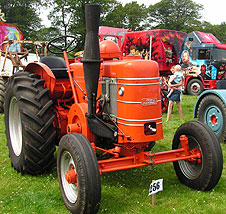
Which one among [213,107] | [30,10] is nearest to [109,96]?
[213,107]

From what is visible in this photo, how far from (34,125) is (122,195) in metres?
1.38

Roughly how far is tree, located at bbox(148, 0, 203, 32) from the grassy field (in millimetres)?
44505

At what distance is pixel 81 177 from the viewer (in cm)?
275

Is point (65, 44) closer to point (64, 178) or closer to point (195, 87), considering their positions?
point (64, 178)

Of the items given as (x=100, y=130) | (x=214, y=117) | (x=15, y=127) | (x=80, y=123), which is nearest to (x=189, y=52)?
(x=214, y=117)

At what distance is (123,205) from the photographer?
320cm

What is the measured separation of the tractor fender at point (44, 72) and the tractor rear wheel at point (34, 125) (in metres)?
0.12

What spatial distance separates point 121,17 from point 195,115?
126ft

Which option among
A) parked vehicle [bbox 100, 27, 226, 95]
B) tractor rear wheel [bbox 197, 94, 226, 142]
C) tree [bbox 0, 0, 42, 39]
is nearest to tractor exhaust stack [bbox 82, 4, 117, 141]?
tractor rear wheel [bbox 197, 94, 226, 142]

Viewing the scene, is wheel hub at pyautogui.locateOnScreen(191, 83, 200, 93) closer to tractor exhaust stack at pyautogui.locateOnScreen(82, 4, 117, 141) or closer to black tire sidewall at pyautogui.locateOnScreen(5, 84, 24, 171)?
black tire sidewall at pyautogui.locateOnScreen(5, 84, 24, 171)

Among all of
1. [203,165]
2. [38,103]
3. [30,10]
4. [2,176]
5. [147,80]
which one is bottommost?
[2,176]

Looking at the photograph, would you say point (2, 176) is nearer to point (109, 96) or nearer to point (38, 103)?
point (38, 103)

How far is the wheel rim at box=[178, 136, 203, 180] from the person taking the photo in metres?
3.59

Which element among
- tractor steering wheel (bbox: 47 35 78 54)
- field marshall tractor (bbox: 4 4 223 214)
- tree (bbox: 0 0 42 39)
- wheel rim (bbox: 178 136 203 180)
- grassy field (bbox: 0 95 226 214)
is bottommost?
grassy field (bbox: 0 95 226 214)
